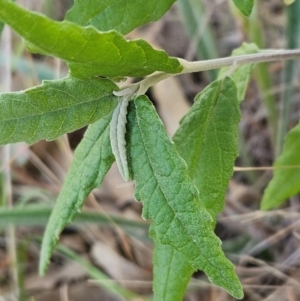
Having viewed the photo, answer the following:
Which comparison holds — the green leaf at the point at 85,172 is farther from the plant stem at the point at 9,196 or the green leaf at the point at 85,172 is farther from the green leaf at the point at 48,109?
the plant stem at the point at 9,196

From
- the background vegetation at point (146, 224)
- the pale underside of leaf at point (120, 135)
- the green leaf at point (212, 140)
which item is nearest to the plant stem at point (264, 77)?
the background vegetation at point (146, 224)

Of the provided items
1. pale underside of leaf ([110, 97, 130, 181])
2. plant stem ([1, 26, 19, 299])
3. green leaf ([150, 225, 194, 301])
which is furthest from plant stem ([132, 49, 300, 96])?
plant stem ([1, 26, 19, 299])

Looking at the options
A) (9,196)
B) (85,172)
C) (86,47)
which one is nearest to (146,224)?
(9,196)

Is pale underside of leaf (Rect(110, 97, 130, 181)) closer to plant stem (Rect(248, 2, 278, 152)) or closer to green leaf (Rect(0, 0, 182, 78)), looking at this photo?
green leaf (Rect(0, 0, 182, 78))

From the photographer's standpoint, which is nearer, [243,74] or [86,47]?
[86,47]

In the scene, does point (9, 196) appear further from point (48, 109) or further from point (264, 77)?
point (48, 109)

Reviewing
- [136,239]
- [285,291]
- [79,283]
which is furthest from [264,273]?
[79,283]
